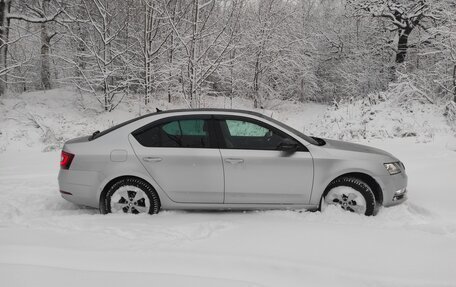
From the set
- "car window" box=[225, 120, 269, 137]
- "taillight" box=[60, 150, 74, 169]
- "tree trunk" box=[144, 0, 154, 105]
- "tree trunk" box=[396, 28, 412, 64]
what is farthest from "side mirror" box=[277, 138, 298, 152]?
"tree trunk" box=[396, 28, 412, 64]

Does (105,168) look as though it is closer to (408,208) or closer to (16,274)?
(16,274)

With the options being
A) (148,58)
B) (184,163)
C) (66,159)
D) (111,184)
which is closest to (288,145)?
(184,163)

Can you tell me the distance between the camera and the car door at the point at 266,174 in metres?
4.60

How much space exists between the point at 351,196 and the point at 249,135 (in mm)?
1560

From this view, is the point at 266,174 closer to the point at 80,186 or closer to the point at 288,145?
the point at 288,145

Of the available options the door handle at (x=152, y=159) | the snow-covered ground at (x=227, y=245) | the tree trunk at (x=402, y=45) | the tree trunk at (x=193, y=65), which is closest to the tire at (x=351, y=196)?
the snow-covered ground at (x=227, y=245)

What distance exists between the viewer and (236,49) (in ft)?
67.8

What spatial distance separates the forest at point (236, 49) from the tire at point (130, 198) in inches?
295

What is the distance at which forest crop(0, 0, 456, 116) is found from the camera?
14.2 m

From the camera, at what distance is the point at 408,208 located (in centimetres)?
496

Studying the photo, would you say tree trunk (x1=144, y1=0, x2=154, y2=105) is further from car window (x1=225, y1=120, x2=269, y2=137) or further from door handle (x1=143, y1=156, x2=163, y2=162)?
door handle (x1=143, y1=156, x2=163, y2=162)

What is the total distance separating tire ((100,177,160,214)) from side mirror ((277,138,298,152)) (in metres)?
1.79

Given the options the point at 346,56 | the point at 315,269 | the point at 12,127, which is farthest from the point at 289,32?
the point at 315,269

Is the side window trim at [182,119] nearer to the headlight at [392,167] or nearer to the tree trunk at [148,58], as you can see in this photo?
the headlight at [392,167]
